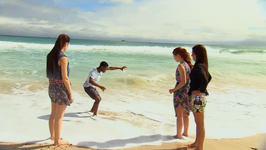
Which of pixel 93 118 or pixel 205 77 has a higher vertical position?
pixel 205 77

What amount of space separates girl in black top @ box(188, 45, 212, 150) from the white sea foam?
0.56m

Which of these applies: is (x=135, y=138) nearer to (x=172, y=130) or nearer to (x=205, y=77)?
(x=172, y=130)

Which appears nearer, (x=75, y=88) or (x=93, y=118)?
(x=93, y=118)

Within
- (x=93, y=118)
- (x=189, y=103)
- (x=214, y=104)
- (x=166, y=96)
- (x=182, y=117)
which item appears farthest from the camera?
(x=166, y=96)

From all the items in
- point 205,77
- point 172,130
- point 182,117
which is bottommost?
point 172,130

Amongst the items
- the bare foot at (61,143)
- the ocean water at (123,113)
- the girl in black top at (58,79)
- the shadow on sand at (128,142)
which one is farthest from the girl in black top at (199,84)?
the bare foot at (61,143)

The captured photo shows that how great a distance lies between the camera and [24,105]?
4273mm

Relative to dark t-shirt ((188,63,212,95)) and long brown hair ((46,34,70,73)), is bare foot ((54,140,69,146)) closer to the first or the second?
long brown hair ((46,34,70,73))

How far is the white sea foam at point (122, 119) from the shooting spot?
119 inches

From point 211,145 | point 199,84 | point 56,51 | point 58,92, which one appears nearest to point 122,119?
point 211,145

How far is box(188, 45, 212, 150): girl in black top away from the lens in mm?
2453

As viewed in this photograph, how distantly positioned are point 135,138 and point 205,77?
1.24 meters

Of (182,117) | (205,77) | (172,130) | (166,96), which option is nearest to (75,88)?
(166,96)

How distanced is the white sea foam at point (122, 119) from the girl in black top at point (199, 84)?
561 mm
